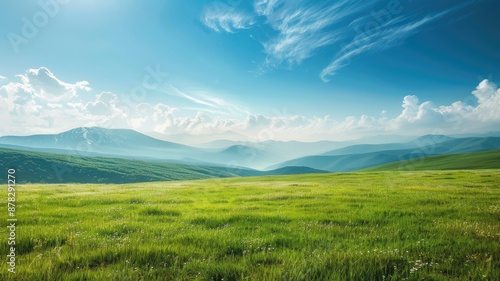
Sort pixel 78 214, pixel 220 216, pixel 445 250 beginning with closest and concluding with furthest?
pixel 445 250
pixel 220 216
pixel 78 214

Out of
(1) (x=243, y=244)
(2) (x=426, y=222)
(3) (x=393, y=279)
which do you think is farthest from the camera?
(2) (x=426, y=222)

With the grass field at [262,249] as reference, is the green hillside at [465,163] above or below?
below

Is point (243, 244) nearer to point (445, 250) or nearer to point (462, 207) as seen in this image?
point (445, 250)

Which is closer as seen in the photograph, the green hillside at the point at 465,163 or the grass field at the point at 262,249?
the grass field at the point at 262,249

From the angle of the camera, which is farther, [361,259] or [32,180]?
[32,180]

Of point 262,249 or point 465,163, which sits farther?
point 465,163

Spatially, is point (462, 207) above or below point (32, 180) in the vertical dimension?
above

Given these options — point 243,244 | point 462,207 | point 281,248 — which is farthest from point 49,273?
point 462,207

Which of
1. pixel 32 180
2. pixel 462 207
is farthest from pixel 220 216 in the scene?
pixel 32 180

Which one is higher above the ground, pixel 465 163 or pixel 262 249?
pixel 262 249

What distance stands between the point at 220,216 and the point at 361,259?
6955 millimetres

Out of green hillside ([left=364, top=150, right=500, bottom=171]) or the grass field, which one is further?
green hillside ([left=364, top=150, right=500, bottom=171])

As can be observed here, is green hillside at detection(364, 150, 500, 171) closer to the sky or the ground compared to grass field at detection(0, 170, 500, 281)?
closer to the ground

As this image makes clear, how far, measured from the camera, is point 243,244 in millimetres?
7309
